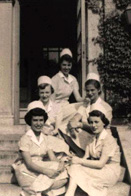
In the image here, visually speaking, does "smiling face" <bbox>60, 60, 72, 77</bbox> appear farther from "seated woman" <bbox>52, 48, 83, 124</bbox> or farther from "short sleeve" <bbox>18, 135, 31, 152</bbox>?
"short sleeve" <bbox>18, 135, 31, 152</bbox>

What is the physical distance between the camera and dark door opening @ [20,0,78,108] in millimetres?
11125

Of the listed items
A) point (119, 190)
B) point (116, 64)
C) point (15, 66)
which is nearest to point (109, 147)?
point (119, 190)

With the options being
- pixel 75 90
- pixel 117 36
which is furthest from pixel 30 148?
pixel 117 36

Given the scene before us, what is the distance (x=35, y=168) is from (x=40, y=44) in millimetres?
8451

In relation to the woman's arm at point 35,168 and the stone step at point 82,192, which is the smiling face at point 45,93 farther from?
the stone step at point 82,192

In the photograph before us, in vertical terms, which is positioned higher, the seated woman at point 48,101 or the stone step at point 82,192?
the seated woman at point 48,101

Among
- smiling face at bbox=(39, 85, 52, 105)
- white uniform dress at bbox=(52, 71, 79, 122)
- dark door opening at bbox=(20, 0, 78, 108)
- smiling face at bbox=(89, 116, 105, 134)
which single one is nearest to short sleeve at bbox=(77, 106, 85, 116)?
smiling face at bbox=(39, 85, 52, 105)

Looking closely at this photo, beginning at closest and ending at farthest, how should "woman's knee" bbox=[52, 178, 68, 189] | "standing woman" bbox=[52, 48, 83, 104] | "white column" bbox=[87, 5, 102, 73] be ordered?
"woman's knee" bbox=[52, 178, 68, 189]
"standing woman" bbox=[52, 48, 83, 104]
"white column" bbox=[87, 5, 102, 73]

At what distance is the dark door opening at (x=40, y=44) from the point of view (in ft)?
36.5

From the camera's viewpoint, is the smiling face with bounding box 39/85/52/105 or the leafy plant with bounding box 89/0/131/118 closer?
the smiling face with bounding box 39/85/52/105

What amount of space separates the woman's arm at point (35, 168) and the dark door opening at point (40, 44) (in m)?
7.52

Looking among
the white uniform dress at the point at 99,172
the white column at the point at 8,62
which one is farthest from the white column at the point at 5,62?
the white uniform dress at the point at 99,172

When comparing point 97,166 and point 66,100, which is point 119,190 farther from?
point 66,100

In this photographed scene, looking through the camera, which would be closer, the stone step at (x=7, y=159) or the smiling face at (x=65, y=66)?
the stone step at (x=7, y=159)
